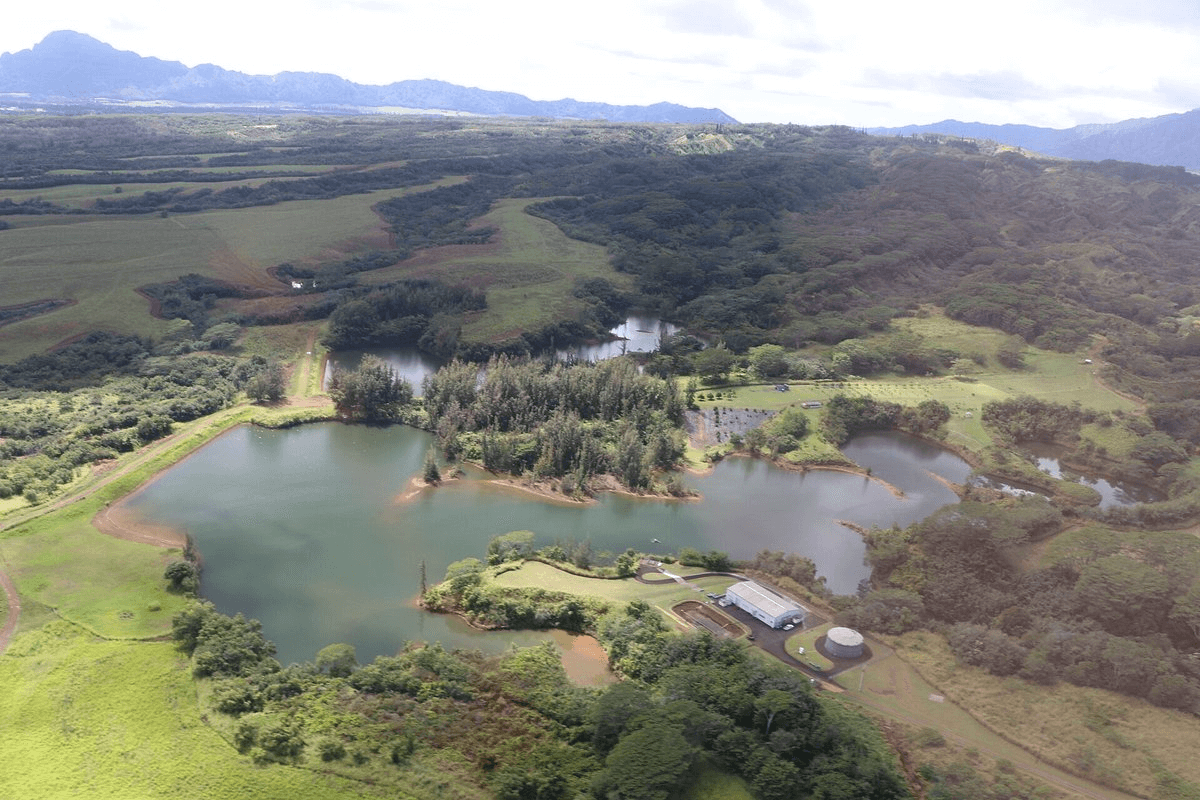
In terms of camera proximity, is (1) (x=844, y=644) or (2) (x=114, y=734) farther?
(1) (x=844, y=644)

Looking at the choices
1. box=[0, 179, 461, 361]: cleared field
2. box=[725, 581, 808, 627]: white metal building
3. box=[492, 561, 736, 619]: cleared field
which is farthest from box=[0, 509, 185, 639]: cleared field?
box=[0, 179, 461, 361]: cleared field

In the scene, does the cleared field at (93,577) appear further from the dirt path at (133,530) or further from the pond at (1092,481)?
the pond at (1092,481)

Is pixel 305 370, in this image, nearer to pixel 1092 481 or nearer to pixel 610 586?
pixel 610 586

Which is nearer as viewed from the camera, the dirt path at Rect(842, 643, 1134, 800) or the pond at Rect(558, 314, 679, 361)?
the dirt path at Rect(842, 643, 1134, 800)

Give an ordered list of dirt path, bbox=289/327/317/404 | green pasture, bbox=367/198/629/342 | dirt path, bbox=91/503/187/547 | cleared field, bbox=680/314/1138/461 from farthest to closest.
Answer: green pasture, bbox=367/198/629/342
dirt path, bbox=289/327/317/404
cleared field, bbox=680/314/1138/461
dirt path, bbox=91/503/187/547

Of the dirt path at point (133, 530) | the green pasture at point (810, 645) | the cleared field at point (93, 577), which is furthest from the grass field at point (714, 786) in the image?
the dirt path at point (133, 530)

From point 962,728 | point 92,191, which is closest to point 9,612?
point 962,728

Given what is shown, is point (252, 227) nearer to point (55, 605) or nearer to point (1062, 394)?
point (55, 605)

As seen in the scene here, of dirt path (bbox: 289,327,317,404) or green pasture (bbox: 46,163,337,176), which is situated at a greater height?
green pasture (bbox: 46,163,337,176)

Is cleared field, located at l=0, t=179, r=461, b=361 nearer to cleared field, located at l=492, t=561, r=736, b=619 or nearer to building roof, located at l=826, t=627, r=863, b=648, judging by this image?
cleared field, located at l=492, t=561, r=736, b=619
